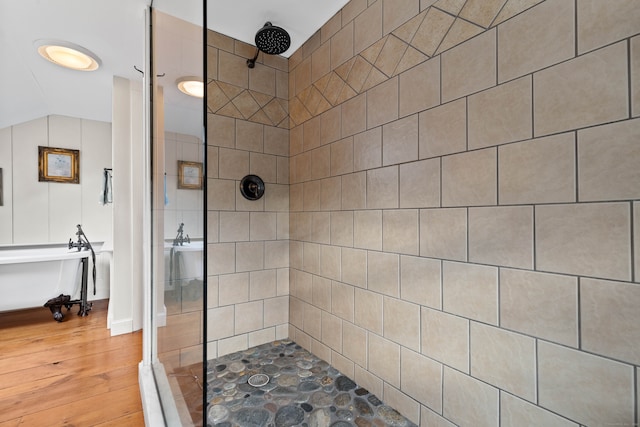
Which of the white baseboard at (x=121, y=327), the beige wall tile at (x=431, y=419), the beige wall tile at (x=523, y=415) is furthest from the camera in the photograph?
the white baseboard at (x=121, y=327)

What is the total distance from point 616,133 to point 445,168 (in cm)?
41

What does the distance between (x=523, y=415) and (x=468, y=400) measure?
157 millimetres

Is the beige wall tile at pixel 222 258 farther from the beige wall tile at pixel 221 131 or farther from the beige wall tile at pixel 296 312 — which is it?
the beige wall tile at pixel 221 131

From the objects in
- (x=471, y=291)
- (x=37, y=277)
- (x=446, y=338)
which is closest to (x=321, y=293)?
(x=446, y=338)

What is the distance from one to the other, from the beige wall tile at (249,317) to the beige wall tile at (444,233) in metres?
1.09

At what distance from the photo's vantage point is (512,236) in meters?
0.78

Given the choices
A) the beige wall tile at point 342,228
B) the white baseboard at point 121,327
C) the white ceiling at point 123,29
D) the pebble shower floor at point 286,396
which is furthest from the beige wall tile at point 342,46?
the white baseboard at point 121,327

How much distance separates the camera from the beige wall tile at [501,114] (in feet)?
2.49

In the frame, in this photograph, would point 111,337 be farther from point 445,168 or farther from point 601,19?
point 601,19

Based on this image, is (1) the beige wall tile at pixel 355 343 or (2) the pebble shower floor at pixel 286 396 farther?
(1) the beige wall tile at pixel 355 343

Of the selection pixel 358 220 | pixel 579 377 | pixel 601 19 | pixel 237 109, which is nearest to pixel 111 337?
pixel 237 109

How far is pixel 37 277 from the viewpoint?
8.05 ft

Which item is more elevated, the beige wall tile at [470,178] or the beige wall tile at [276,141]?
the beige wall tile at [276,141]

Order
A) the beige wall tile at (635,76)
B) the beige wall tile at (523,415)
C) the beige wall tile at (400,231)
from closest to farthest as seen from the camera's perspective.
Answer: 1. the beige wall tile at (635,76)
2. the beige wall tile at (523,415)
3. the beige wall tile at (400,231)
